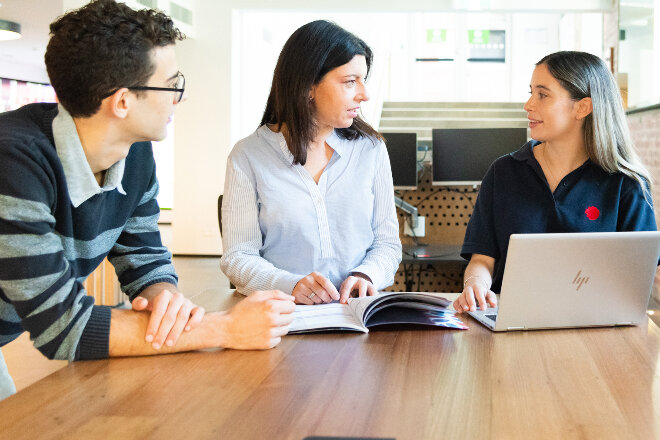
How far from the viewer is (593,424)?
999mm

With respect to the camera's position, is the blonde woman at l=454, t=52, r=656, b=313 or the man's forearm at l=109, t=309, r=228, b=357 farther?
the blonde woman at l=454, t=52, r=656, b=313

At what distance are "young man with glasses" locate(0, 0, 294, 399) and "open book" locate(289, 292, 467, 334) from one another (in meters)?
0.11

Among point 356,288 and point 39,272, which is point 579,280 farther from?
point 39,272

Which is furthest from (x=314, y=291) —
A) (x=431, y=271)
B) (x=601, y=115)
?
(x=431, y=271)

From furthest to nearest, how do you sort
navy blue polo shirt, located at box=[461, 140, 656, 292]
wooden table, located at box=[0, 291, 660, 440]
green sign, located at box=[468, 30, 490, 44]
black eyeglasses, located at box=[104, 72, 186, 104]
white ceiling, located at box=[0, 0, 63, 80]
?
green sign, located at box=[468, 30, 490, 44] → white ceiling, located at box=[0, 0, 63, 80] → navy blue polo shirt, located at box=[461, 140, 656, 292] → black eyeglasses, located at box=[104, 72, 186, 104] → wooden table, located at box=[0, 291, 660, 440]

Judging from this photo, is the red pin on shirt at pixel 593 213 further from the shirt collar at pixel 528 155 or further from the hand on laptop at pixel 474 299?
the hand on laptop at pixel 474 299

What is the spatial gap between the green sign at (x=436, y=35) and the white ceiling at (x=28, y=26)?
6.24 meters

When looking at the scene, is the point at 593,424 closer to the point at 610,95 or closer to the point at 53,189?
the point at 53,189

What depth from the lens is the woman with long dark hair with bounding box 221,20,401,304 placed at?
1.99m

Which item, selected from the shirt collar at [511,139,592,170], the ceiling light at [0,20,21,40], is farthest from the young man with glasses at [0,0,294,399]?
the ceiling light at [0,20,21,40]

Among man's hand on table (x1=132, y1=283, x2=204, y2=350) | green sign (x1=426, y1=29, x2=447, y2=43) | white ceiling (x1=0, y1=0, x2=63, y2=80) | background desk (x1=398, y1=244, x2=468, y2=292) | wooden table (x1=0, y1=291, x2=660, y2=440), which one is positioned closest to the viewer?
wooden table (x1=0, y1=291, x2=660, y2=440)

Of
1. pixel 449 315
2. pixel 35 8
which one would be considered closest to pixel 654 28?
Answer: pixel 449 315

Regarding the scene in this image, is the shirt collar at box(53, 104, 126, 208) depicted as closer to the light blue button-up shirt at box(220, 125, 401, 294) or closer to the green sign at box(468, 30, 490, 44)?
the light blue button-up shirt at box(220, 125, 401, 294)

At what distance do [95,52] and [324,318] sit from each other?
27.3 inches
